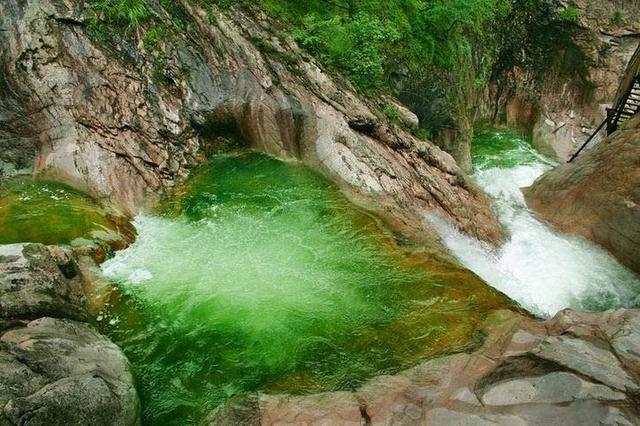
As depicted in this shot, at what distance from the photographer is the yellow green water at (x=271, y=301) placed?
5754 millimetres

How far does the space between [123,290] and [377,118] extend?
22.7ft

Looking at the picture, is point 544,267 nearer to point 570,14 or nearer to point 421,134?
point 421,134

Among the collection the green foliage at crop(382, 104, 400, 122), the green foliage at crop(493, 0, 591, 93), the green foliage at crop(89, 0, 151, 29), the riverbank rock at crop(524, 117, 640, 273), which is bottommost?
the riverbank rock at crop(524, 117, 640, 273)

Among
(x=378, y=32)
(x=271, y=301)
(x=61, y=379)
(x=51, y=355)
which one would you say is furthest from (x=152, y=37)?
(x=61, y=379)

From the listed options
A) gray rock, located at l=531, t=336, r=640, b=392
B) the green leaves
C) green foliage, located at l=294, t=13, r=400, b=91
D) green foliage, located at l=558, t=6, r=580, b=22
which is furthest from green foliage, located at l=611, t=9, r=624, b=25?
gray rock, located at l=531, t=336, r=640, b=392

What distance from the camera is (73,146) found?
931cm

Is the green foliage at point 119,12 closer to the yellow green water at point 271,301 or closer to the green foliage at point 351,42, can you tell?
the green foliage at point 351,42

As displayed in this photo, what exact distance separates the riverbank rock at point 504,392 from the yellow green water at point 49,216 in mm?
4337

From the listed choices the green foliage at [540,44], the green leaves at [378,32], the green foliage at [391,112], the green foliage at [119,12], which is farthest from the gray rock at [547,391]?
the green foliage at [540,44]

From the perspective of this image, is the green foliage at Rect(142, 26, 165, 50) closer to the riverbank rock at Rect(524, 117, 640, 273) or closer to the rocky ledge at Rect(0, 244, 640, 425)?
the rocky ledge at Rect(0, 244, 640, 425)

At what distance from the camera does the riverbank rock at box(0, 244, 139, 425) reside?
443 centimetres

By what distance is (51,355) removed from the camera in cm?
502

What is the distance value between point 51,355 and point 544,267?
28.9 ft

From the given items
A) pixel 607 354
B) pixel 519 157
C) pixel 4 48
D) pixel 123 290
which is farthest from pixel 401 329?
pixel 519 157
